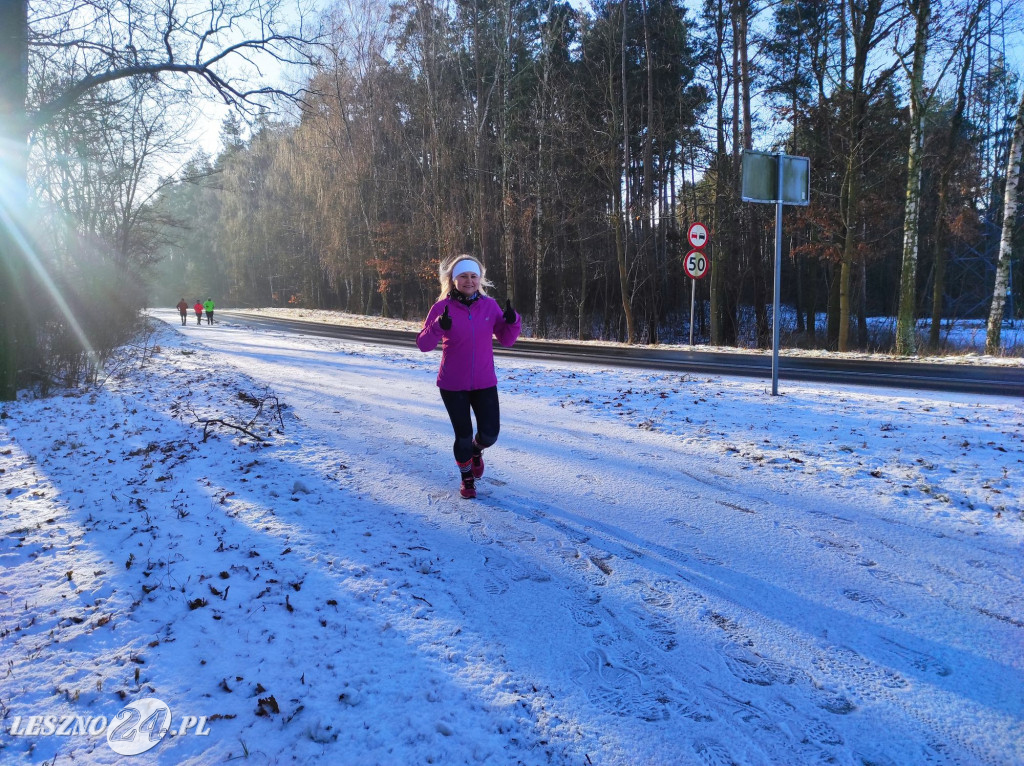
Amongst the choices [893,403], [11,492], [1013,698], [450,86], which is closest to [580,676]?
[1013,698]

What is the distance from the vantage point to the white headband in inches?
164

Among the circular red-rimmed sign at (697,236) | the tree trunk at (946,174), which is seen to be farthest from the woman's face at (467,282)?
the tree trunk at (946,174)

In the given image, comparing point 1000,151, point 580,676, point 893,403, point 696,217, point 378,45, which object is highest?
point 378,45

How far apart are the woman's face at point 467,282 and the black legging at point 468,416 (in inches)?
30.5

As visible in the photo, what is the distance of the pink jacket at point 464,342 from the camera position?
4.17 meters

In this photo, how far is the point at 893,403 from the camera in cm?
688

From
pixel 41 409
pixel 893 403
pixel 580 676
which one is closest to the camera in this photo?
pixel 580 676

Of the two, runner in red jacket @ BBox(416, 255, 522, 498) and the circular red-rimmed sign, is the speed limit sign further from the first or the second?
runner in red jacket @ BBox(416, 255, 522, 498)

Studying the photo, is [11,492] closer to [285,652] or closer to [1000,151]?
[285,652]

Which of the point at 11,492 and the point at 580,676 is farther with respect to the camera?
the point at 11,492

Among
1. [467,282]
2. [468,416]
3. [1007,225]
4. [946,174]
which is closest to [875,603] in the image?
[468,416]

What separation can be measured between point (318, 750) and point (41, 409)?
863 cm

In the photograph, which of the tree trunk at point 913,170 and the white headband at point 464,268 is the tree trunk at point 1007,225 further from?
the white headband at point 464,268

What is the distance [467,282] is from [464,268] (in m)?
0.11
